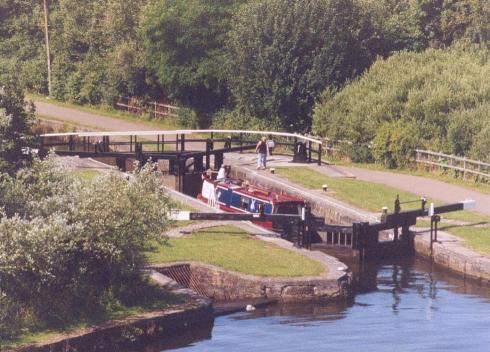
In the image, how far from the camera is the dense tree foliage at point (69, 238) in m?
25.5

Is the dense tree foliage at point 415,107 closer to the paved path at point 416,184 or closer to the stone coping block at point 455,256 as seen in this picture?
the paved path at point 416,184

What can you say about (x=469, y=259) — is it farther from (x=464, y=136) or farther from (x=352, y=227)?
(x=464, y=136)

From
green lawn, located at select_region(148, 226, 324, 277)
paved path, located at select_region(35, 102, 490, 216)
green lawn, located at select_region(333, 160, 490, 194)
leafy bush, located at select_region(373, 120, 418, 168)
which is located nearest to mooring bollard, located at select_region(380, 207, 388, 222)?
green lawn, located at select_region(148, 226, 324, 277)

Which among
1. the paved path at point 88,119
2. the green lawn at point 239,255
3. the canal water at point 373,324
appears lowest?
the canal water at point 373,324

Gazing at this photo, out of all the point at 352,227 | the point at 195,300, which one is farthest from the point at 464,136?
the point at 195,300

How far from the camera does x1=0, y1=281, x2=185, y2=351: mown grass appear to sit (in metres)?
25.7

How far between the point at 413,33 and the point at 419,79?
10925mm

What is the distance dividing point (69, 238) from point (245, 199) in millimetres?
14908

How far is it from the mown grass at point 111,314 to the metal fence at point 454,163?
20010 millimetres

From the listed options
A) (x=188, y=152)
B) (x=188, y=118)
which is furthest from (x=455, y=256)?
(x=188, y=118)

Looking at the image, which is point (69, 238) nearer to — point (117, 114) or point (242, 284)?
point (242, 284)

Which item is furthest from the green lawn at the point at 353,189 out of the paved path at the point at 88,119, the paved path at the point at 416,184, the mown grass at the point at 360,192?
the paved path at the point at 88,119

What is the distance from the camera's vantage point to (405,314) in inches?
1225

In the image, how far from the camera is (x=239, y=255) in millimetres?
33625
